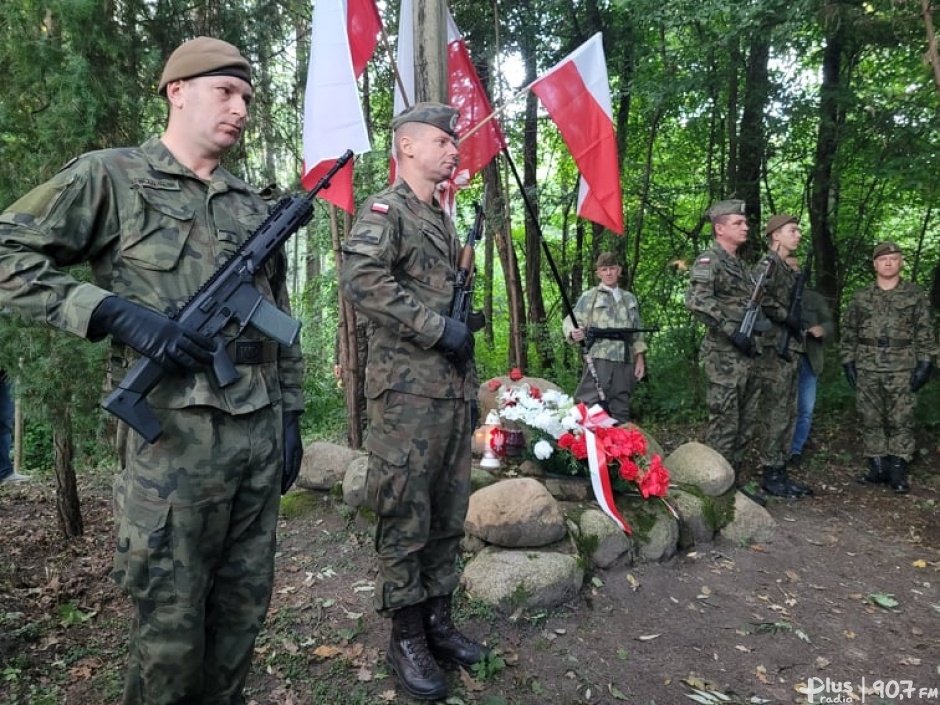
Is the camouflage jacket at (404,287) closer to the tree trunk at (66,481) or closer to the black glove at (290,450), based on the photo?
the black glove at (290,450)

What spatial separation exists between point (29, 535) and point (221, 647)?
3094mm

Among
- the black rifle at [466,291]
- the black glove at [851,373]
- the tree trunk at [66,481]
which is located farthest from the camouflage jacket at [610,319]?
the tree trunk at [66,481]

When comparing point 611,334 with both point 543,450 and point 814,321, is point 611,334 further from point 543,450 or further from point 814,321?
point 543,450

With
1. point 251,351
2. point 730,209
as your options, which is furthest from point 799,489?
point 251,351

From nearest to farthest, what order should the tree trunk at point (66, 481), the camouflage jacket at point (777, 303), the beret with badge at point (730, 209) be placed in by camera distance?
the tree trunk at point (66, 481)
the beret with badge at point (730, 209)
the camouflage jacket at point (777, 303)

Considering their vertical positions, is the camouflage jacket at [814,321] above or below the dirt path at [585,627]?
above

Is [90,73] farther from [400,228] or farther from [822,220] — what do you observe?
[822,220]

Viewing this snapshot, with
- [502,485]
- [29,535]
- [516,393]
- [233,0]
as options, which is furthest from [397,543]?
[233,0]

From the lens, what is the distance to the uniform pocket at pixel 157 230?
1.90 meters

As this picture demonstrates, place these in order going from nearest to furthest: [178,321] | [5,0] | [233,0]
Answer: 1. [178,321]
2. [5,0]
3. [233,0]

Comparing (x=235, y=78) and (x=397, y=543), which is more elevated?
(x=235, y=78)

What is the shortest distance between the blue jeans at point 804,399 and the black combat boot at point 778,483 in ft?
2.51

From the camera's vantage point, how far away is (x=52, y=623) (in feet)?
10.5

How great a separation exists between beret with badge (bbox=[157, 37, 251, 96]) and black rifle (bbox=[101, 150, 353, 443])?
1.44 ft
